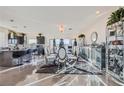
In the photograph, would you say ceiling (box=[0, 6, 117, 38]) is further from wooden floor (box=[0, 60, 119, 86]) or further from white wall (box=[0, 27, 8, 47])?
wooden floor (box=[0, 60, 119, 86])

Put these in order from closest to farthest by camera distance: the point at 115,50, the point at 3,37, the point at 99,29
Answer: the point at 115,50 < the point at 3,37 < the point at 99,29

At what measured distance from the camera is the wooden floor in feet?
15.9

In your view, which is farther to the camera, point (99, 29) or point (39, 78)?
point (99, 29)

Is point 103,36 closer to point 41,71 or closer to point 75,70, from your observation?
point 75,70

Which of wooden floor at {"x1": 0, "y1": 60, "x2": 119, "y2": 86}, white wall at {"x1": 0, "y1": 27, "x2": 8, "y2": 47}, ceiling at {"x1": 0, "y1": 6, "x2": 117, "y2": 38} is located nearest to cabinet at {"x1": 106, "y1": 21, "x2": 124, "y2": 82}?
wooden floor at {"x1": 0, "y1": 60, "x2": 119, "y2": 86}

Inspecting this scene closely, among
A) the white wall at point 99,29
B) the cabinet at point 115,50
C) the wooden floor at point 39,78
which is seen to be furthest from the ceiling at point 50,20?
the wooden floor at point 39,78

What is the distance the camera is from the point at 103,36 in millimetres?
5461

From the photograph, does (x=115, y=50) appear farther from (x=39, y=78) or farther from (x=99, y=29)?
(x=39, y=78)

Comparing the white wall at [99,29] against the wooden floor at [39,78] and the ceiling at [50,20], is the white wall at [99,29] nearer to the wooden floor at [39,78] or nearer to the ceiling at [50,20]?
the ceiling at [50,20]

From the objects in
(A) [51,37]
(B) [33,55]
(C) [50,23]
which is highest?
(C) [50,23]

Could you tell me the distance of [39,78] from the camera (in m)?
5.28

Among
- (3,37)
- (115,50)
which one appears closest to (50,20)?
(3,37)
